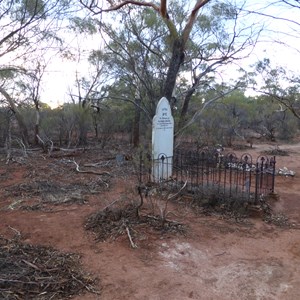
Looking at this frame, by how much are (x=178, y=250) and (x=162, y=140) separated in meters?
4.17

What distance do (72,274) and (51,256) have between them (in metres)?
0.61

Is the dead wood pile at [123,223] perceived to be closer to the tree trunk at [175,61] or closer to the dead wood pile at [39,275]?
the dead wood pile at [39,275]

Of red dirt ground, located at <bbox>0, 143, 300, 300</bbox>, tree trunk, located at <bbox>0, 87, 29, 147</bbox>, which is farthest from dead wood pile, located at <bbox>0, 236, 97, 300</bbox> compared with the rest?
tree trunk, located at <bbox>0, 87, 29, 147</bbox>

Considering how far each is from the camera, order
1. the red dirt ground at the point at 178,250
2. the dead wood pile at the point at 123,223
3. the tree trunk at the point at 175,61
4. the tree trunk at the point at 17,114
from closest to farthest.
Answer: the red dirt ground at the point at 178,250 < the dead wood pile at the point at 123,223 < the tree trunk at the point at 175,61 < the tree trunk at the point at 17,114

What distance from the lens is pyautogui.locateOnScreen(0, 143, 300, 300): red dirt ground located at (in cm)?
377

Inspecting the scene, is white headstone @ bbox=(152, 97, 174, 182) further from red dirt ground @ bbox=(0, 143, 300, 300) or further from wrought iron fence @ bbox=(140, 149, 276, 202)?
red dirt ground @ bbox=(0, 143, 300, 300)

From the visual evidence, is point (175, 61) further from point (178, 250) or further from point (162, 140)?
point (178, 250)

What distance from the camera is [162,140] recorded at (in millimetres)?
8617

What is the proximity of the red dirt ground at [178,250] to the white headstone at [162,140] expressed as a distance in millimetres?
1560

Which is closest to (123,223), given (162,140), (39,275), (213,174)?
(39,275)

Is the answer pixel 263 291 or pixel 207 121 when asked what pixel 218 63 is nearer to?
pixel 207 121

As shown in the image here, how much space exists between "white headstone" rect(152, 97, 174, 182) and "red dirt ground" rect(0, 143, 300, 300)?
1.56m

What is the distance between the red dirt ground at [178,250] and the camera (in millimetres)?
3772

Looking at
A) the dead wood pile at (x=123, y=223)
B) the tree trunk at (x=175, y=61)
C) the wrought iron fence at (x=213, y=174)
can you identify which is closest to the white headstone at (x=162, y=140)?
the wrought iron fence at (x=213, y=174)
